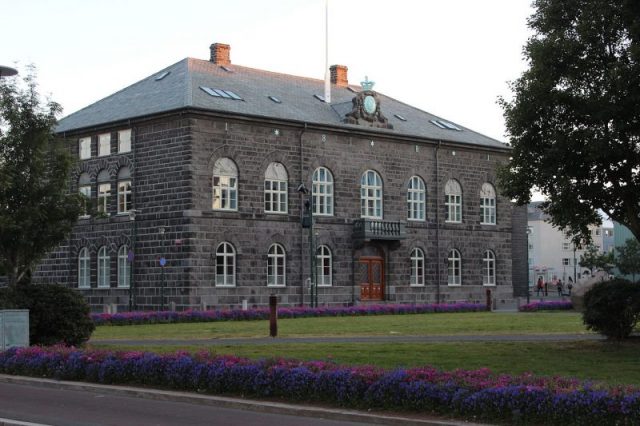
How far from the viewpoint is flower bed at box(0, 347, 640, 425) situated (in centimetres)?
1188

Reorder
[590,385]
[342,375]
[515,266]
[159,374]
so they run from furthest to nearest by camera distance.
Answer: [515,266] → [159,374] → [342,375] → [590,385]

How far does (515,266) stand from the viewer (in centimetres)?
7806

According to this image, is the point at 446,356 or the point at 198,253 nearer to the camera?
the point at 446,356

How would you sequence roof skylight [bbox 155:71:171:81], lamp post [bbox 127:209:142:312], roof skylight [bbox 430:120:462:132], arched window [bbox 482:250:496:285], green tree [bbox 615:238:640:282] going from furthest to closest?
1. green tree [bbox 615:238:640:282]
2. roof skylight [bbox 430:120:462:132]
3. arched window [bbox 482:250:496:285]
4. roof skylight [bbox 155:71:171:81]
5. lamp post [bbox 127:209:142:312]

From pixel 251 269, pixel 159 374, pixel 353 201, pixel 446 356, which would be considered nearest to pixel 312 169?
pixel 353 201

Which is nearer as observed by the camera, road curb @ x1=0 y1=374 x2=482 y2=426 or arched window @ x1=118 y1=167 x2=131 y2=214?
road curb @ x1=0 y1=374 x2=482 y2=426

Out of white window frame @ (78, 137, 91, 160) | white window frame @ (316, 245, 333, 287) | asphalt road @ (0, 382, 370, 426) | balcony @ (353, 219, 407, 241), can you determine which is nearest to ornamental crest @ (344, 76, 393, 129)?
balcony @ (353, 219, 407, 241)

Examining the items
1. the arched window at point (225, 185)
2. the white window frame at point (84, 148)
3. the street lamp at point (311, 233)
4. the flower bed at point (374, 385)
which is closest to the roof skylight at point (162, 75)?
the white window frame at point (84, 148)

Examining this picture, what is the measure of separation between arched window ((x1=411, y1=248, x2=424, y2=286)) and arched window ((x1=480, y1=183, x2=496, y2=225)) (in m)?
6.07

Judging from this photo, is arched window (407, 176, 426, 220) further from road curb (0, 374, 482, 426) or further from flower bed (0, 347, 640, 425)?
road curb (0, 374, 482, 426)

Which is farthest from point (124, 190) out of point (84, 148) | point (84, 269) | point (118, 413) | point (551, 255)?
point (551, 255)

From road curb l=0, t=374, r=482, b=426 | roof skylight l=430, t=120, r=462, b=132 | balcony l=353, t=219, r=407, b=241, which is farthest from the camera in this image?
roof skylight l=430, t=120, r=462, b=132

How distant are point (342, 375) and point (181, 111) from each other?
35.0 meters

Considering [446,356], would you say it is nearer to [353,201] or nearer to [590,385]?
[590,385]
